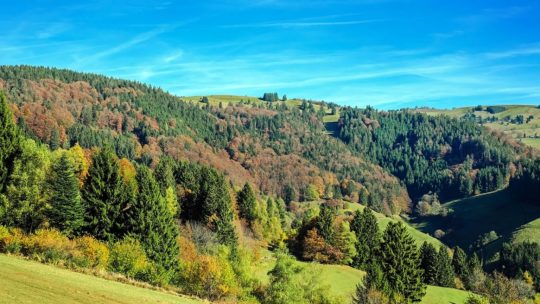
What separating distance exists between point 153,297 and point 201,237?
55.3m

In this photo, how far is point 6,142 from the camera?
53.2 m

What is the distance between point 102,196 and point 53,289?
119 ft

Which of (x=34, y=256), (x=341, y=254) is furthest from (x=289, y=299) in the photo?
(x=341, y=254)

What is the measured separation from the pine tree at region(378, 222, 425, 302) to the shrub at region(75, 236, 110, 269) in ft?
181

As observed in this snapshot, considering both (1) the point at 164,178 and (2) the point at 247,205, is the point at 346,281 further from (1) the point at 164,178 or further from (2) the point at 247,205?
(1) the point at 164,178

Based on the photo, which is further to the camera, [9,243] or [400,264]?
[400,264]

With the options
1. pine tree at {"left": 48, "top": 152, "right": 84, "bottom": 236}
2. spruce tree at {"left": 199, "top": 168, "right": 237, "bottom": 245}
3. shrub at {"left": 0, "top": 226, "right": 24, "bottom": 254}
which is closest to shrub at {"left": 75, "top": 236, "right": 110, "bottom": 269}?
shrub at {"left": 0, "top": 226, "right": 24, "bottom": 254}

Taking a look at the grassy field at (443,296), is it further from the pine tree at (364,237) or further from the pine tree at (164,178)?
the pine tree at (164,178)

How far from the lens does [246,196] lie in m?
130

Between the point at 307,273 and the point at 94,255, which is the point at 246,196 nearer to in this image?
the point at 307,273

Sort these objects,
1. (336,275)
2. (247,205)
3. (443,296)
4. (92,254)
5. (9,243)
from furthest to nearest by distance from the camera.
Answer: (247,205), (443,296), (336,275), (92,254), (9,243)

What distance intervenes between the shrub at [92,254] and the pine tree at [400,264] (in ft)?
181

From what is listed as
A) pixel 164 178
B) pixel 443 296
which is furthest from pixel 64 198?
pixel 443 296

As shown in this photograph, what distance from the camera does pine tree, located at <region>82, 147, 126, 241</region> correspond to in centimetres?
6488
